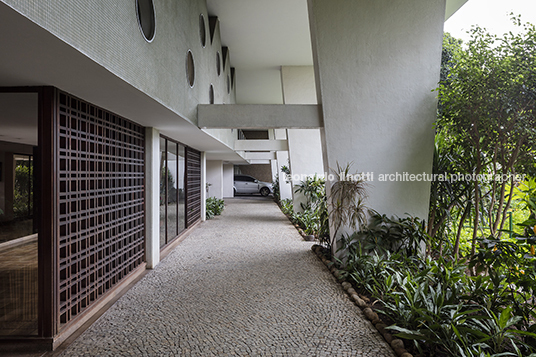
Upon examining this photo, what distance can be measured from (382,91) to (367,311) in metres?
2.96

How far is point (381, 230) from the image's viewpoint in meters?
4.73

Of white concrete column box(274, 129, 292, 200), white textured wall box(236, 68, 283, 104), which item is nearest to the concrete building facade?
white textured wall box(236, 68, 283, 104)

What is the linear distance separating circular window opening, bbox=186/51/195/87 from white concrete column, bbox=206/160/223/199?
10.6m

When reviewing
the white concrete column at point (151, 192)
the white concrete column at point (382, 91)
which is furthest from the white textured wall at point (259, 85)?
the white concrete column at point (151, 192)

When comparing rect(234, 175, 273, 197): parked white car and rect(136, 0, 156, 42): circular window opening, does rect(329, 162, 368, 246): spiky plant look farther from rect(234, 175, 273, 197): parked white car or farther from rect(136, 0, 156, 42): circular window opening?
rect(234, 175, 273, 197): parked white car

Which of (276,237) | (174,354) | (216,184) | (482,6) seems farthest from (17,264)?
(216,184)

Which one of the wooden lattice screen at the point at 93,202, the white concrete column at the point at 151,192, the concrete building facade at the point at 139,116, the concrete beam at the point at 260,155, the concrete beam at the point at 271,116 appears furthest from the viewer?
the concrete beam at the point at 260,155

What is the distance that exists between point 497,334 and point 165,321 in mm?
2816

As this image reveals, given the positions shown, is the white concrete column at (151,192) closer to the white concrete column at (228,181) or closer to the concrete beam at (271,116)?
the concrete beam at (271,116)

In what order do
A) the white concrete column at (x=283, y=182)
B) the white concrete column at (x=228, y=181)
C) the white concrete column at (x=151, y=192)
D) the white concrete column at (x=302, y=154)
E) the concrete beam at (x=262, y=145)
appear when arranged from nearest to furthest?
the white concrete column at (x=151, y=192), the white concrete column at (x=302, y=154), the concrete beam at (x=262, y=145), the white concrete column at (x=283, y=182), the white concrete column at (x=228, y=181)

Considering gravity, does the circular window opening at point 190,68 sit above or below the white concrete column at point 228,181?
above

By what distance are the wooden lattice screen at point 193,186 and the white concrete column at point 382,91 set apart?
464cm

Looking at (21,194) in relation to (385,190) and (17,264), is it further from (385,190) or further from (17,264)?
(385,190)

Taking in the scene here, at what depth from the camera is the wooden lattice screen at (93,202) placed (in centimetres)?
298
